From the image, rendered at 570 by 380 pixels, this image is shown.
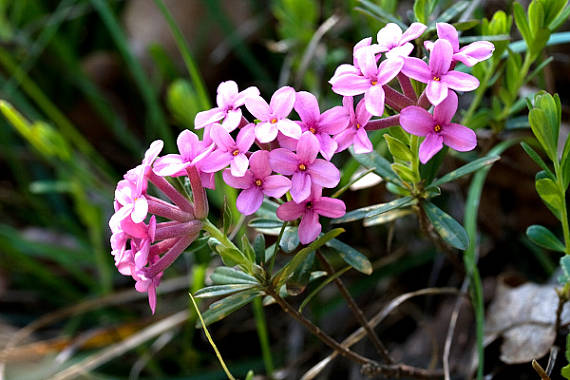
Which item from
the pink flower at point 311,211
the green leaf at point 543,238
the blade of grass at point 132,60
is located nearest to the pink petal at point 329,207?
the pink flower at point 311,211

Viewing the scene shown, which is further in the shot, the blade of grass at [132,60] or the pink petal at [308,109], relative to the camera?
the blade of grass at [132,60]

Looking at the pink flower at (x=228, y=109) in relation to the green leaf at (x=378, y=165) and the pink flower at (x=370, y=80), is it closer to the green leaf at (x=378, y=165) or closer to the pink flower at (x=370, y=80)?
the pink flower at (x=370, y=80)

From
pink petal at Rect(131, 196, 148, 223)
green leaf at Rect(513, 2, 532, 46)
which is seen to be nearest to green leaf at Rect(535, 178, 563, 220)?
green leaf at Rect(513, 2, 532, 46)

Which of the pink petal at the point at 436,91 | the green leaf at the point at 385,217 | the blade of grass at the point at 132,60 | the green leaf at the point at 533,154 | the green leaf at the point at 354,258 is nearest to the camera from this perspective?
the pink petal at the point at 436,91

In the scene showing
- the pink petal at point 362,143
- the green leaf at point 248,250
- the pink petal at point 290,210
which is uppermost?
the pink petal at point 362,143

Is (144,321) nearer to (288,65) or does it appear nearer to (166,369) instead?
(166,369)

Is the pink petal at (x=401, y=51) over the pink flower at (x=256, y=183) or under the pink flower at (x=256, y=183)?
over

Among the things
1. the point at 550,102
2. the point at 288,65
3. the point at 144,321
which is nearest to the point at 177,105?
the point at 288,65

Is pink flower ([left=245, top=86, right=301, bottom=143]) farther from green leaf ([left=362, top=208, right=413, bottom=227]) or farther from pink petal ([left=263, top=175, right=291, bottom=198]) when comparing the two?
green leaf ([left=362, top=208, right=413, bottom=227])
